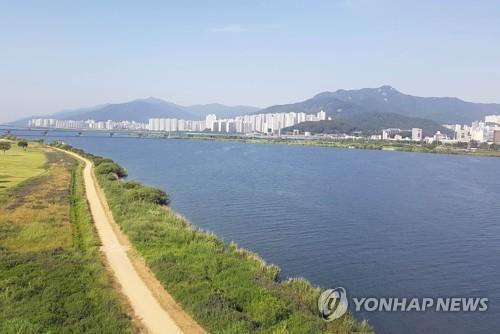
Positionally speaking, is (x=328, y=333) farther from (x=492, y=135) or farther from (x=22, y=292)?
(x=492, y=135)

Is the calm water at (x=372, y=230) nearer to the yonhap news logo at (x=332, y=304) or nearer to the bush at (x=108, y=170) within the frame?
the yonhap news logo at (x=332, y=304)

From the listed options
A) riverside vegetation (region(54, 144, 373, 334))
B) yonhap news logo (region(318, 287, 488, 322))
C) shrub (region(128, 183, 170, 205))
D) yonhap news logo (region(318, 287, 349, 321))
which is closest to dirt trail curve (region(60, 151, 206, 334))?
riverside vegetation (region(54, 144, 373, 334))

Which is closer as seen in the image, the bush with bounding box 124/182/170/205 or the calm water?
the calm water

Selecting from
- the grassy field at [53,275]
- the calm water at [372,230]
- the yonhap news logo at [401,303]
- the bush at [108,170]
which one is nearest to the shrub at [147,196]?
the calm water at [372,230]

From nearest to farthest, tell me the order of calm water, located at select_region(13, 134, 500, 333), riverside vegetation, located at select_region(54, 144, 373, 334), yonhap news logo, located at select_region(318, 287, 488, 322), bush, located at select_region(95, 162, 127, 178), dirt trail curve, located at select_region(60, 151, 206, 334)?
dirt trail curve, located at select_region(60, 151, 206, 334) → riverside vegetation, located at select_region(54, 144, 373, 334) → yonhap news logo, located at select_region(318, 287, 488, 322) → calm water, located at select_region(13, 134, 500, 333) → bush, located at select_region(95, 162, 127, 178)

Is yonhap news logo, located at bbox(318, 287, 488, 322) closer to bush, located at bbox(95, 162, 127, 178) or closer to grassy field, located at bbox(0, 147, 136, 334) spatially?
grassy field, located at bbox(0, 147, 136, 334)

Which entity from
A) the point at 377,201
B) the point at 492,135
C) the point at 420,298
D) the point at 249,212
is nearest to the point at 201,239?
the point at 420,298
